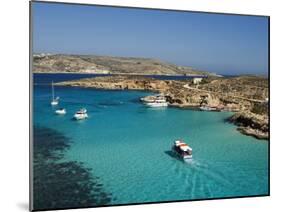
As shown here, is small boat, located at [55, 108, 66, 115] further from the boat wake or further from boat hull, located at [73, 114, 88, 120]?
the boat wake

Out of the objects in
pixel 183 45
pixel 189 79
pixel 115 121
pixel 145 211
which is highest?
pixel 183 45

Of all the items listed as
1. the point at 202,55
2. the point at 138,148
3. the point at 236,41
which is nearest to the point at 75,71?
the point at 138,148

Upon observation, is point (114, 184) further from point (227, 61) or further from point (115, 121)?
point (227, 61)

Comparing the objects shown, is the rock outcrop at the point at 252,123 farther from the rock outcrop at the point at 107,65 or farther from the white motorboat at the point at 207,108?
the rock outcrop at the point at 107,65

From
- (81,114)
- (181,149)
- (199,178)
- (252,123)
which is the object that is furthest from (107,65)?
(252,123)

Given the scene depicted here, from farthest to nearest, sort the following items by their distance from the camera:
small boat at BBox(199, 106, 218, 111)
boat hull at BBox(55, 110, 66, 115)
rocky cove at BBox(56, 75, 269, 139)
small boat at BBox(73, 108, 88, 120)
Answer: small boat at BBox(199, 106, 218, 111) → rocky cove at BBox(56, 75, 269, 139) → small boat at BBox(73, 108, 88, 120) → boat hull at BBox(55, 110, 66, 115)

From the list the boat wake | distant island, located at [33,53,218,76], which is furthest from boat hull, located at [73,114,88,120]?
the boat wake
